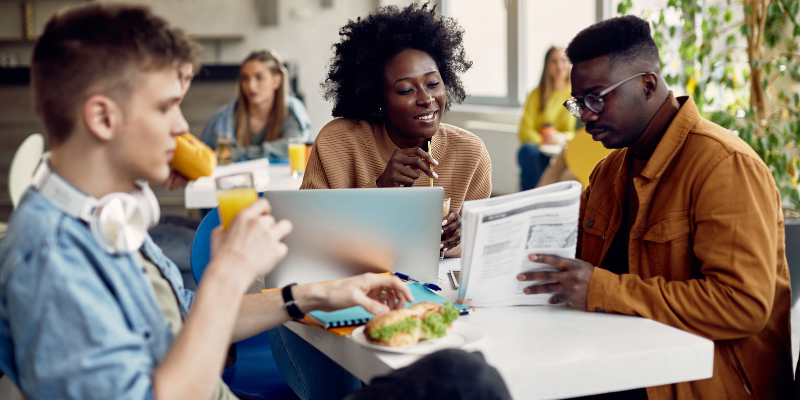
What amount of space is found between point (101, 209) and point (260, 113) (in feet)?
11.0

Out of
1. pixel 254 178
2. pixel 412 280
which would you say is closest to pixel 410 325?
pixel 412 280

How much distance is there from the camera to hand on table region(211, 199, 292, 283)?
0.92 metres

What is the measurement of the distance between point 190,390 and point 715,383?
0.98m

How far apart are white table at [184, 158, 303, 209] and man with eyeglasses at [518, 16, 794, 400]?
1333 mm

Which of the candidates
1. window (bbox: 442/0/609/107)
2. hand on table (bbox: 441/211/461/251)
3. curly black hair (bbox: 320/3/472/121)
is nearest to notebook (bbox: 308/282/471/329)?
hand on table (bbox: 441/211/461/251)

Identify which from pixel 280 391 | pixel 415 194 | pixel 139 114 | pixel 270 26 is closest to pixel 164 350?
pixel 139 114

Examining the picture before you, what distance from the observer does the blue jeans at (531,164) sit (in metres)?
5.25

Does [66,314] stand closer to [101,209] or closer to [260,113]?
[101,209]

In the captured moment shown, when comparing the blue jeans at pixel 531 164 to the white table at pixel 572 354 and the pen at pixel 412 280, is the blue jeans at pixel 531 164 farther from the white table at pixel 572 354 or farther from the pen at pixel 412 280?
the white table at pixel 572 354

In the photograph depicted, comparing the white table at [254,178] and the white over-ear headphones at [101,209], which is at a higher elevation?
the white over-ear headphones at [101,209]

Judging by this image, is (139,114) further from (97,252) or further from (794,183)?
(794,183)

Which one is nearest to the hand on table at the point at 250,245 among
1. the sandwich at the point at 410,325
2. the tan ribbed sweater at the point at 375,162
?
the sandwich at the point at 410,325

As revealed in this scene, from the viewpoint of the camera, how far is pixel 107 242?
869mm

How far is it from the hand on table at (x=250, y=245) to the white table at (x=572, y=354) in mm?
262
